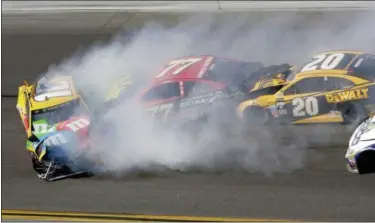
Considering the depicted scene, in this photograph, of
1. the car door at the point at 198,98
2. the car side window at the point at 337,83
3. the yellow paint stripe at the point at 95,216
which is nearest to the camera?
the yellow paint stripe at the point at 95,216

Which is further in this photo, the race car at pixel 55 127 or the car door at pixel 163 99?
the car door at pixel 163 99

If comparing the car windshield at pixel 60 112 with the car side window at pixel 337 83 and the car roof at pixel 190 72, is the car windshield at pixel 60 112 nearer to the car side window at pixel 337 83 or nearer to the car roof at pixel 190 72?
the car roof at pixel 190 72

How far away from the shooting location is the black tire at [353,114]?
1243cm

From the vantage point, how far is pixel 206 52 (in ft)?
53.9

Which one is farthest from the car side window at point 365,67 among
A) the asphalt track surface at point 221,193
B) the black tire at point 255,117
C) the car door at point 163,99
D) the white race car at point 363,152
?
the car door at point 163,99

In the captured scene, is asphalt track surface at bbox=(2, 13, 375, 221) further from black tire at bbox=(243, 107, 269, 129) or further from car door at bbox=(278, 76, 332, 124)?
black tire at bbox=(243, 107, 269, 129)

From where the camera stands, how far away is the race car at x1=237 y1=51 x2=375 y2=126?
12.5 m

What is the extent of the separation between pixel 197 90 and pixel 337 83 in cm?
242

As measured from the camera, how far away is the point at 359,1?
21.0 metres

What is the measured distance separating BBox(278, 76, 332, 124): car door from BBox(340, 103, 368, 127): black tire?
0.86 ft

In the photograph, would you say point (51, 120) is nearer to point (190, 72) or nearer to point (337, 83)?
point (190, 72)

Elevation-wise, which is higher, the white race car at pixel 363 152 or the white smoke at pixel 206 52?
the white smoke at pixel 206 52

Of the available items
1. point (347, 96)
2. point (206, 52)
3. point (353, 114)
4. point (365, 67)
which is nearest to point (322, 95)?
point (347, 96)

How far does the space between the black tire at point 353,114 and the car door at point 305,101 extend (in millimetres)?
261
